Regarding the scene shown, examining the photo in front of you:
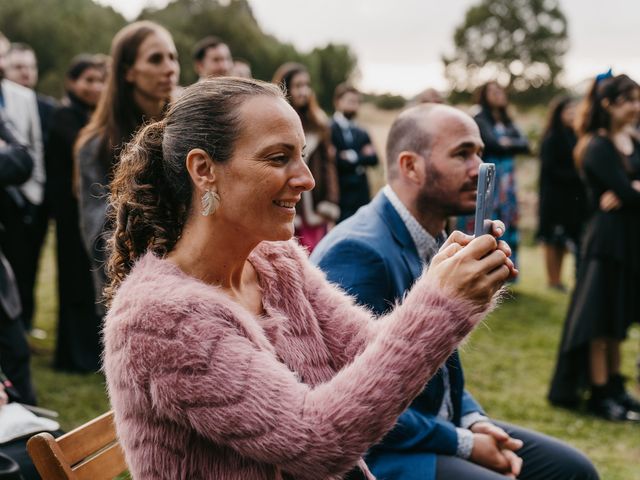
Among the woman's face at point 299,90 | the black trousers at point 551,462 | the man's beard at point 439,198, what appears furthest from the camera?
the woman's face at point 299,90

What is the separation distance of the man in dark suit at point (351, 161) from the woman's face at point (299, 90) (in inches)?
35.3

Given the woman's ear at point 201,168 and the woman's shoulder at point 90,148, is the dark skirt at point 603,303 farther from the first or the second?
the woman's ear at point 201,168

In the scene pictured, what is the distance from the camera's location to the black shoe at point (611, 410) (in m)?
4.76

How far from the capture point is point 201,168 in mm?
1653

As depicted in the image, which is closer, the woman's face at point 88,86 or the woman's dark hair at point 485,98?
the woman's face at point 88,86

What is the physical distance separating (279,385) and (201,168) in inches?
20.4

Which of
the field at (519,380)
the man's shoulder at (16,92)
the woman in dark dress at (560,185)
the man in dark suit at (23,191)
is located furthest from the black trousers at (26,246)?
the woman in dark dress at (560,185)

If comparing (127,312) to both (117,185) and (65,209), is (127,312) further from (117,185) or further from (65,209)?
(65,209)

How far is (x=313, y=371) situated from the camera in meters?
1.83

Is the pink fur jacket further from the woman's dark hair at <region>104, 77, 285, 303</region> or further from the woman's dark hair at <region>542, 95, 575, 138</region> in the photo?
the woman's dark hair at <region>542, 95, 575, 138</region>

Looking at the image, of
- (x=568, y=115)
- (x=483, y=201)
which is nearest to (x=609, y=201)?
(x=483, y=201)

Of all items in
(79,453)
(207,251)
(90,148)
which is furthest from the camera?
(90,148)

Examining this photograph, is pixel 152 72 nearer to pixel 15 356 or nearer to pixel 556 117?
pixel 15 356

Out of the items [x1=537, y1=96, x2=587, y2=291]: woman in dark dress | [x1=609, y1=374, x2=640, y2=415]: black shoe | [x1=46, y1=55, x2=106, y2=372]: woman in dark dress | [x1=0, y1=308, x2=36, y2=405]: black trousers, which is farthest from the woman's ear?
[x1=537, y1=96, x2=587, y2=291]: woman in dark dress
